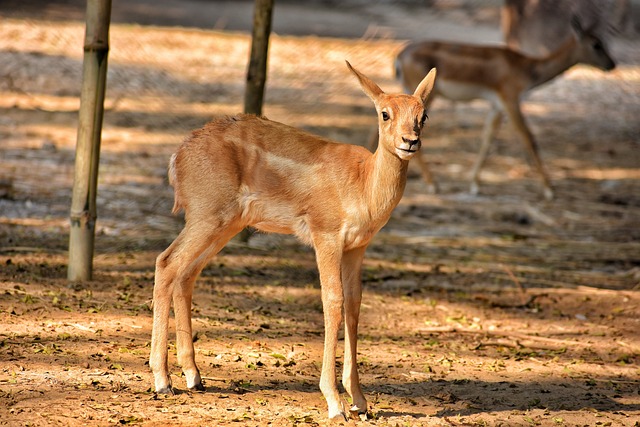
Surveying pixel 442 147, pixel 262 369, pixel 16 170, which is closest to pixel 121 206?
pixel 16 170

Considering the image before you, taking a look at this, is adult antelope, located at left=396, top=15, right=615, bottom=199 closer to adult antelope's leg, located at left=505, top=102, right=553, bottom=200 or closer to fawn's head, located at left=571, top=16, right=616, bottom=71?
adult antelope's leg, located at left=505, top=102, right=553, bottom=200

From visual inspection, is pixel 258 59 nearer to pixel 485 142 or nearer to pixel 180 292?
pixel 180 292

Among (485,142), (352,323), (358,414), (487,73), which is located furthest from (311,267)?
(487,73)

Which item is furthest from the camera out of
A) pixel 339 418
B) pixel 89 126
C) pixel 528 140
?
pixel 528 140

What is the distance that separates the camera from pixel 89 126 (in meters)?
5.41

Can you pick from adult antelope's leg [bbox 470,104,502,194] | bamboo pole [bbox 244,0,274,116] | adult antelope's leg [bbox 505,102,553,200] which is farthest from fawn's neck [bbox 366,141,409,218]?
adult antelope's leg [bbox 505,102,553,200]

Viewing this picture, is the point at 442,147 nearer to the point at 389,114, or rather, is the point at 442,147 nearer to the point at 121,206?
the point at 121,206

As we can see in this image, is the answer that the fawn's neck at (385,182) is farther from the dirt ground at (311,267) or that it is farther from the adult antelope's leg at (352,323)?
the dirt ground at (311,267)

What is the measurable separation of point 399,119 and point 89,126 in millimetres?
→ 2235

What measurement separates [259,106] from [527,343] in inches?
97.5

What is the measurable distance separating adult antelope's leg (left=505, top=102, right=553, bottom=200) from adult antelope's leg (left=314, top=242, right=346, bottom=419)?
622 cm

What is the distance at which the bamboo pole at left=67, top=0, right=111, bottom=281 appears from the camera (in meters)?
5.39

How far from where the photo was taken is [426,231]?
8375 millimetres

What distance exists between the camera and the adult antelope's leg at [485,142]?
392 inches
